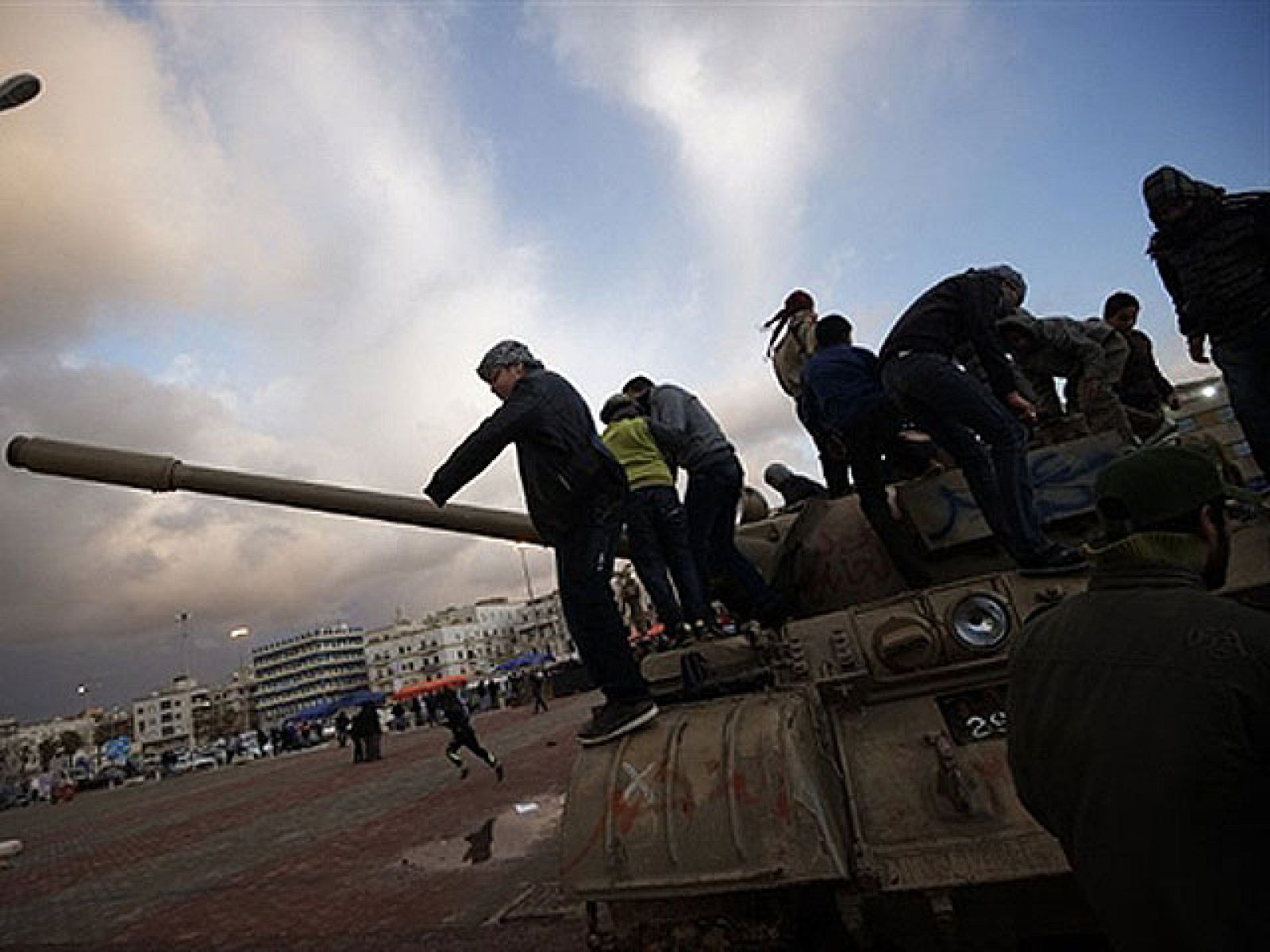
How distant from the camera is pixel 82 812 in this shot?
21.6 metres

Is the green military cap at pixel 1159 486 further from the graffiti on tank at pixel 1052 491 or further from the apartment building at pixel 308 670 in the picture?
the apartment building at pixel 308 670

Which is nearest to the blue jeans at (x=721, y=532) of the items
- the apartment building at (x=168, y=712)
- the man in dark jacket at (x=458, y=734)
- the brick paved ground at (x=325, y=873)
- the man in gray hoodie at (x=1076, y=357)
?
the man in gray hoodie at (x=1076, y=357)

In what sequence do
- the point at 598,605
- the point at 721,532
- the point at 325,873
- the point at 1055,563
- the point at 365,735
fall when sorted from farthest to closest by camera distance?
the point at 365,735 → the point at 325,873 → the point at 721,532 → the point at 598,605 → the point at 1055,563

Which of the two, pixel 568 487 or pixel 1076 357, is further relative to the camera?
pixel 1076 357

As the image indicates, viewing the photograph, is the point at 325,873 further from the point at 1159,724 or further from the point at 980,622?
the point at 1159,724

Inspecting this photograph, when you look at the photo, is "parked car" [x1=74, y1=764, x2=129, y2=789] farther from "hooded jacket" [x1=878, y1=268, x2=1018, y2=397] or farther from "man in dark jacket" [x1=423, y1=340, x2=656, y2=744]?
"hooded jacket" [x1=878, y1=268, x2=1018, y2=397]

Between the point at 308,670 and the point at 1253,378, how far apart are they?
141 meters

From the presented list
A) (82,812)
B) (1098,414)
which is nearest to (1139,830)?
(1098,414)

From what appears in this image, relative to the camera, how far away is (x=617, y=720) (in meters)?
2.56

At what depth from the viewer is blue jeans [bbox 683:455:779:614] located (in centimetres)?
379

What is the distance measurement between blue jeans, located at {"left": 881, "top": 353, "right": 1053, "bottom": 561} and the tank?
0.22m

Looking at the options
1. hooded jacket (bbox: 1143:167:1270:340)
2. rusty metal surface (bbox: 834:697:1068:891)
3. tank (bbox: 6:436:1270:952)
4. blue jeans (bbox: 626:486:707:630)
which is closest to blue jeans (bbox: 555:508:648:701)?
tank (bbox: 6:436:1270:952)

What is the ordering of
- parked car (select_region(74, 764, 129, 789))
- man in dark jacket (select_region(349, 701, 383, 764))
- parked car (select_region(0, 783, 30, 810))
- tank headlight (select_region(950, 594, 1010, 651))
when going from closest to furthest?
tank headlight (select_region(950, 594, 1010, 651)), man in dark jacket (select_region(349, 701, 383, 764)), parked car (select_region(0, 783, 30, 810)), parked car (select_region(74, 764, 129, 789))

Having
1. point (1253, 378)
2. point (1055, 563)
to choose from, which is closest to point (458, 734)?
point (1055, 563)
